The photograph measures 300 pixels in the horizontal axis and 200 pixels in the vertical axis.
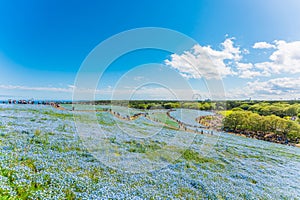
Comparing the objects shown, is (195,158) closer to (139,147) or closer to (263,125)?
(139,147)

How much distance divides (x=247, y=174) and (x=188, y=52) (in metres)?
9.57

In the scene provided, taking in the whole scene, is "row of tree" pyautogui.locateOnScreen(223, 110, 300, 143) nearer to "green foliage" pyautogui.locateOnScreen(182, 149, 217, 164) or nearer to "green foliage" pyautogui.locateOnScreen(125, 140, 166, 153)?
"green foliage" pyautogui.locateOnScreen(182, 149, 217, 164)

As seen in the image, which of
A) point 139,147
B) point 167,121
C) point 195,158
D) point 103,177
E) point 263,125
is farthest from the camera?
point 263,125

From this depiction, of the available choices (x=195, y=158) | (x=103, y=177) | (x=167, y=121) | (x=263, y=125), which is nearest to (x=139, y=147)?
(x=195, y=158)

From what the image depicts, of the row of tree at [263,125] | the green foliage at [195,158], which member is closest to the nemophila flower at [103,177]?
the green foliage at [195,158]

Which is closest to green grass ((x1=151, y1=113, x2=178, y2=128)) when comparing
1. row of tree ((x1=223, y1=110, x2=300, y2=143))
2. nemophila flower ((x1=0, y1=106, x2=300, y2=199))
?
row of tree ((x1=223, y1=110, x2=300, y2=143))

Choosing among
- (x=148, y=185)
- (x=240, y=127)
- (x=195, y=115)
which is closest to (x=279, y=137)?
(x=240, y=127)

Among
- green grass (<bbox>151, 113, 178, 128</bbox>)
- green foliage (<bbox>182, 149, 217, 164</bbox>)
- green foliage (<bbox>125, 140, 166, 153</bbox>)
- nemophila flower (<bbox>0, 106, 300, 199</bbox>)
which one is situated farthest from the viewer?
green grass (<bbox>151, 113, 178, 128</bbox>)

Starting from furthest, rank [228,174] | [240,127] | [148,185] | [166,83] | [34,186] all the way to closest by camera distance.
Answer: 1. [240,127]
2. [166,83]
3. [228,174]
4. [148,185]
5. [34,186]

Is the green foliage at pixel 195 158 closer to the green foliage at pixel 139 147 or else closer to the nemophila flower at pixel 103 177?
the nemophila flower at pixel 103 177

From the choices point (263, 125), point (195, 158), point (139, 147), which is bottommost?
point (263, 125)

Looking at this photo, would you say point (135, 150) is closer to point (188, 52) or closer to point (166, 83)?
point (166, 83)

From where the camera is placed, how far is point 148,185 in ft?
23.3

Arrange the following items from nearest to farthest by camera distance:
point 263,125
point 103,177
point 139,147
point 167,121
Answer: point 103,177 → point 139,147 → point 167,121 → point 263,125
